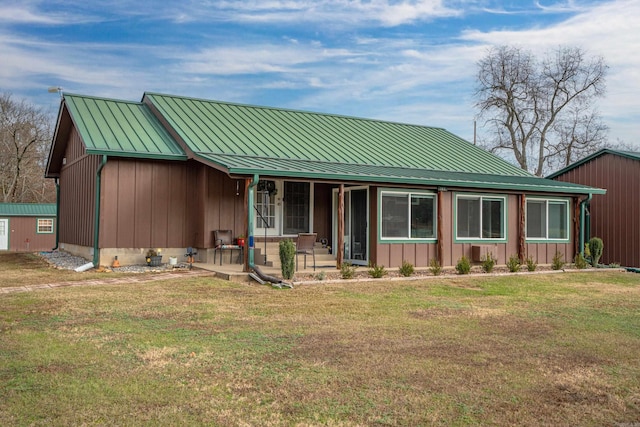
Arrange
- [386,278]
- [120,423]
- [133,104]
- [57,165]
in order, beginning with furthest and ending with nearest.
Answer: [57,165] < [133,104] < [386,278] < [120,423]

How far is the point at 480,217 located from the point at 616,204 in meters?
5.44

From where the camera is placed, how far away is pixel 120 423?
3922 millimetres

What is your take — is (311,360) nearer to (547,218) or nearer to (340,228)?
(340,228)

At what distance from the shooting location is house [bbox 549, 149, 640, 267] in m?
17.7

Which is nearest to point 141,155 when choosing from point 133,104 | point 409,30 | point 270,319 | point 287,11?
point 133,104

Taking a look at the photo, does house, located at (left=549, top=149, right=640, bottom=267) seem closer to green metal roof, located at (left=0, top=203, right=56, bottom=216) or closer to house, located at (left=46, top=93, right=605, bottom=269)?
house, located at (left=46, top=93, right=605, bottom=269)

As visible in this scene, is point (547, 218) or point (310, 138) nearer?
point (547, 218)

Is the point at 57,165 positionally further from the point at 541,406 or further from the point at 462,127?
the point at 462,127

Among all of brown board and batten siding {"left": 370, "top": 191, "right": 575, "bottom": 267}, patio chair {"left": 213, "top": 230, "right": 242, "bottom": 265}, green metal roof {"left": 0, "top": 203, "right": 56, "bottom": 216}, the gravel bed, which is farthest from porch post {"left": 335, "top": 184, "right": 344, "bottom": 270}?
green metal roof {"left": 0, "top": 203, "right": 56, "bottom": 216}

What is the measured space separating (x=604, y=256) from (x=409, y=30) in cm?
1137

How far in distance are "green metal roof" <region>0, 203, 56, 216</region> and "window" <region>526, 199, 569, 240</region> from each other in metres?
24.0

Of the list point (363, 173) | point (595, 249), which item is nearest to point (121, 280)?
point (363, 173)

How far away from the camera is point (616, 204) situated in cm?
1834

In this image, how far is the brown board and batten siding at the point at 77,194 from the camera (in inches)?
620
